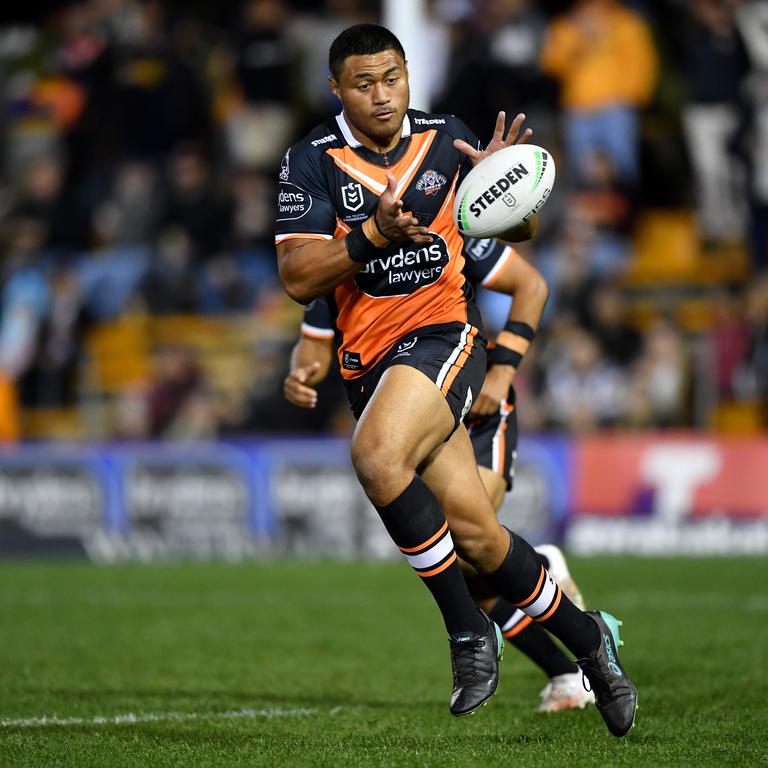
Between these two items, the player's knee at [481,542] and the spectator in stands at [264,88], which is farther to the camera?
the spectator in stands at [264,88]

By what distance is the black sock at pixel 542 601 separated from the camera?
5656 millimetres

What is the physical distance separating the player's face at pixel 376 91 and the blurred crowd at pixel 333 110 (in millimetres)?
8803

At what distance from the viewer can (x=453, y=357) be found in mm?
5789

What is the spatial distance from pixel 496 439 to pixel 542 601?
1.24 meters

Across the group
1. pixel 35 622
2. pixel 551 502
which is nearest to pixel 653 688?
pixel 35 622

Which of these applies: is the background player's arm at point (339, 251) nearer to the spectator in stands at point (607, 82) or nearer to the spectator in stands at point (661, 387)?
the spectator in stands at point (661, 387)

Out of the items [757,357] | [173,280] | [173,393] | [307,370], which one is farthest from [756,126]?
[307,370]

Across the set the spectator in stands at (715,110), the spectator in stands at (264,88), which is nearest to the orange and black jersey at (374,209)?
the spectator in stands at (715,110)

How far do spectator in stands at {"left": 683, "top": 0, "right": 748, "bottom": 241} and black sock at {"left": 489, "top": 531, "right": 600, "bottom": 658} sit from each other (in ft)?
36.5

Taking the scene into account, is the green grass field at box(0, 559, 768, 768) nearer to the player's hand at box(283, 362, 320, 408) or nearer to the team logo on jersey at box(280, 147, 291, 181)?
the player's hand at box(283, 362, 320, 408)

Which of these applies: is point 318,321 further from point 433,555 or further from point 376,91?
point 433,555

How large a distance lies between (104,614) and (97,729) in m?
4.41

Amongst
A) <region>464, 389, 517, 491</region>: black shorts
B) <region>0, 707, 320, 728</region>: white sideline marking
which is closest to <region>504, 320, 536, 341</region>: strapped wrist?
<region>464, 389, 517, 491</region>: black shorts

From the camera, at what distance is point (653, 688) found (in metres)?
6.88
